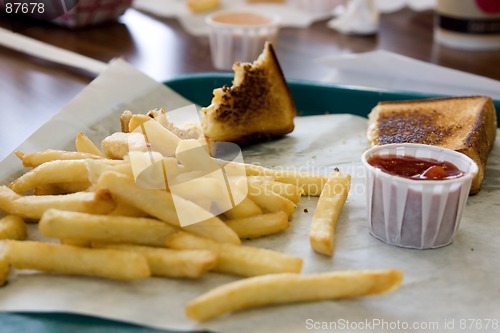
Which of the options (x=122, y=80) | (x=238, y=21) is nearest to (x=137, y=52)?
(x=238, y=21)

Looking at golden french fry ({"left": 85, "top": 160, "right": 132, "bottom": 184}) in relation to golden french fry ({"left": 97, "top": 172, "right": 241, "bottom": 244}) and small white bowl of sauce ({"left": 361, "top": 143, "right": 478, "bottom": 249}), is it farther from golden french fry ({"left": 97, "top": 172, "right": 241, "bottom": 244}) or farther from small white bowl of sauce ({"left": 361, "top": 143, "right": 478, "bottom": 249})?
small white bowl of sauce ({"left": 361, "top": 143, "right": 478, "bottom": 249})

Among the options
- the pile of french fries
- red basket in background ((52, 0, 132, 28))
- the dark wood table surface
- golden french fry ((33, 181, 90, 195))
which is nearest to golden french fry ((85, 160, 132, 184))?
the pile of french fries

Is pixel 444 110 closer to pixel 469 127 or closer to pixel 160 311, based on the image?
pixel 469 127

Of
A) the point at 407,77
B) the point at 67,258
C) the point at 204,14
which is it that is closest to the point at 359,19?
the point at 204,14

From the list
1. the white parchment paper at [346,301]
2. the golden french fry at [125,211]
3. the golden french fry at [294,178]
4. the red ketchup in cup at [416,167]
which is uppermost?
the red ketchup in cup at [416,167]

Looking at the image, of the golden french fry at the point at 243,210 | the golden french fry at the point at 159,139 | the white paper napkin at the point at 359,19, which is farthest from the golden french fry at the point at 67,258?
the white paper napkin at the point at 359,19

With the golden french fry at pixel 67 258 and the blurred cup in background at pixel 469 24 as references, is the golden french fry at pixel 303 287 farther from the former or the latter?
the blurred cup in background at pixel 469 24
